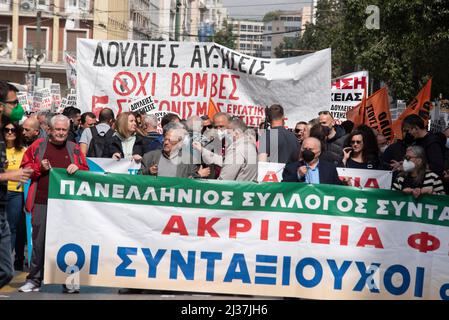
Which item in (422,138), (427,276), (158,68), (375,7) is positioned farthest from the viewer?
(375,7)

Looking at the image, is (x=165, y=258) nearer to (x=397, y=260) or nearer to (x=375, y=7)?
(x=397, y=260)

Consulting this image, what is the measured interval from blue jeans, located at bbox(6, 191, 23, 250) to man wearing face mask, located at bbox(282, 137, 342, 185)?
3.20m

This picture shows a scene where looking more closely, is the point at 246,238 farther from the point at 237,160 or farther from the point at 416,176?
the point at 416,176

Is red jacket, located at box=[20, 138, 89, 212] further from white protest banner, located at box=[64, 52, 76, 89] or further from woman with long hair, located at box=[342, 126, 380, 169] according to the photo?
white protest banner, located at box=[64, 52, 76, 89]

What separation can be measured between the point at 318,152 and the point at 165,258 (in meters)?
1.70

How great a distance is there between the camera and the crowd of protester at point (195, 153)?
Result: 873 centimetres

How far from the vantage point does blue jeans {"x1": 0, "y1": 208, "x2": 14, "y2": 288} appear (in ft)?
22.4

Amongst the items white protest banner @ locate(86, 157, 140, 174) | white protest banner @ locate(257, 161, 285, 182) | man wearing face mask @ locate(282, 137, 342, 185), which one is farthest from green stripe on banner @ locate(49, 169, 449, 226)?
white protest banner @ locate(86, 157, 140, 174)

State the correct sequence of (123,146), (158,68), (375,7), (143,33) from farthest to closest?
(143,33), (375,7), (158,68), (123,146)

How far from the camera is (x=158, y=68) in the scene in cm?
1310

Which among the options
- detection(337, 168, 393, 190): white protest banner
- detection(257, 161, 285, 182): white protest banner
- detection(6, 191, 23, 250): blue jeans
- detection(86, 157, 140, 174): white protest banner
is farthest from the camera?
detection(86, 157, 140, 174): white protest banner

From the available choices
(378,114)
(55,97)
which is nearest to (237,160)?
(378,114)

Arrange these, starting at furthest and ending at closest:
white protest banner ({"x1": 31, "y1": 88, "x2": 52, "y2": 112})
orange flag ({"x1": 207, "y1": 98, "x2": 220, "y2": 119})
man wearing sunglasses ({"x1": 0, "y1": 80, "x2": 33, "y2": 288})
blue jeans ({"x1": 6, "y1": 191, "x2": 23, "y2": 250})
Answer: white protest banner ({"x1": 31, "y1": 88, "x2": 52, "y2": 112}), orange flag ({"x1": 207, "y1": 98, "x2": 220, "y2": 119}), blue jeans ({"x1": 6, "y1": 191, "x2": 23, "y2": 250}), man wearing sunglasses ({"x1": 0, "y1": 80, "x2": 33, "y2": 288})

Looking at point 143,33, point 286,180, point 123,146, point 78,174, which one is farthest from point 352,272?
point 143,33
